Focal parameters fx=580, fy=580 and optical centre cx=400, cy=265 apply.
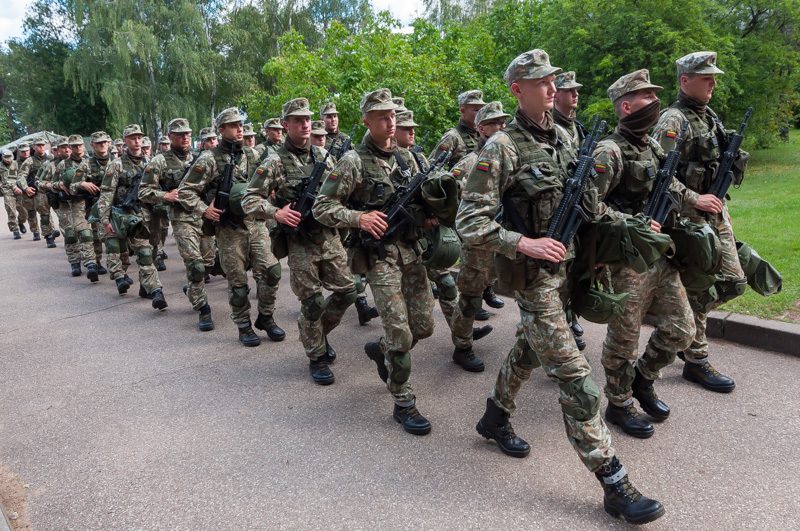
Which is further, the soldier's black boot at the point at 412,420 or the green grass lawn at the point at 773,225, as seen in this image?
the green grass lawn at the point at 773,225

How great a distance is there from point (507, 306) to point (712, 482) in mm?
3634

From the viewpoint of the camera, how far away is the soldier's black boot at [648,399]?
3.80m

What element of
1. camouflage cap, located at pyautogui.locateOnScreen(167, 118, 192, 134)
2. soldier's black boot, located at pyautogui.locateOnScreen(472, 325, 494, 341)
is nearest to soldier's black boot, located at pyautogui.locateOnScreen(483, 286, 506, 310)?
soldier's black boot, located at pyautogui.locateOnScreen(472, 325, 494, 341)

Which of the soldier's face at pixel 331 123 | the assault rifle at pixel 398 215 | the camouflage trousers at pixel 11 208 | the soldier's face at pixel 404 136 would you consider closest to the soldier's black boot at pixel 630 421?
the assault rifle at pixel 398 215

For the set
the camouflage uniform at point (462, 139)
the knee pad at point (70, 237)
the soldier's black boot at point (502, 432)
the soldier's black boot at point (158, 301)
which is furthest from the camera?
the knee pad at point (70, 237)

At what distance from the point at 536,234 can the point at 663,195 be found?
1.18 metres

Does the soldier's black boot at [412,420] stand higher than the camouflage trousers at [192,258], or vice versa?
the camouflage trousers at [192,258]

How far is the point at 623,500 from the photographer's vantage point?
2.78 metres

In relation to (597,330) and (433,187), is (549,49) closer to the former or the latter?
(597,330)

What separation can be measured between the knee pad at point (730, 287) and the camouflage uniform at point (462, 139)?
281 cm

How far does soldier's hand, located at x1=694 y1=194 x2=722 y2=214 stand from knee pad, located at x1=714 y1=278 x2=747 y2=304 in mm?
538

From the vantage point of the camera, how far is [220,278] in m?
9.25

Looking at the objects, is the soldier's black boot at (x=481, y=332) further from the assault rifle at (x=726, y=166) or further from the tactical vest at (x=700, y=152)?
the assault rifle at (x=726, y=166)

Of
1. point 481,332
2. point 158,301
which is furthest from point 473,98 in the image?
point 158,301
